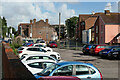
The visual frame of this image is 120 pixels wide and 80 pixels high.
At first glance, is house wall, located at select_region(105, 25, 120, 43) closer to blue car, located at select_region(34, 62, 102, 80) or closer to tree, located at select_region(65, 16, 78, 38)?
A: blue car, located at select_region(34, 62, 102, 80)

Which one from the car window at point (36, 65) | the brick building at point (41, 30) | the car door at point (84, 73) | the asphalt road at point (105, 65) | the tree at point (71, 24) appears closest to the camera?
the car door at point (84, 73)

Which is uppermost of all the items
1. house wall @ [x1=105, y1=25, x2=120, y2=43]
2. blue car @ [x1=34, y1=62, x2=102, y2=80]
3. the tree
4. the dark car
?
the tree

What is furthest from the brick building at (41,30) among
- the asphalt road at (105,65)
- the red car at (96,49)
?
the asphalt road at (105,65)

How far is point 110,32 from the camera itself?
44.8 metres

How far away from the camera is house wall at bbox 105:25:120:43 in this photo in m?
44.6

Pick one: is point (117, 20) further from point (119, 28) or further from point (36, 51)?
point (36, 51)

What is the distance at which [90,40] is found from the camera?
184 ft

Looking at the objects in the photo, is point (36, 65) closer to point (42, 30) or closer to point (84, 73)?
point (84, 73)

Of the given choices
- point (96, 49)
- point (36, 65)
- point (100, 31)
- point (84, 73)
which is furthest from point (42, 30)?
point (84, 73)

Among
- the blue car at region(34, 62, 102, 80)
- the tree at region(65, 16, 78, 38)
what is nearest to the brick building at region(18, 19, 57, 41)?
the tree at region(65, 16, 78, 38)

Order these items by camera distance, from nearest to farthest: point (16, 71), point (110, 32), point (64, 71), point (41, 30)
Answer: point (16, 71), point (64, 71), point (110, 32), point (41, 30)

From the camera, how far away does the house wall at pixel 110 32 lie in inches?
1755

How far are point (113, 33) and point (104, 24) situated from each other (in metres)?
2.87

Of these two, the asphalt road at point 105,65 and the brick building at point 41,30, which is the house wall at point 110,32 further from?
the brick building at point 41,30
